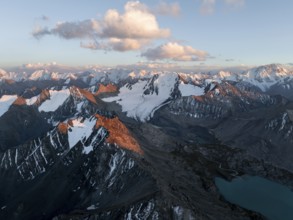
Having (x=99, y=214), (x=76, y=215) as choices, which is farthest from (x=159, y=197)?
(x=76, y=215)

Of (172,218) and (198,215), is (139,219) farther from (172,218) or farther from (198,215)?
(198,215)

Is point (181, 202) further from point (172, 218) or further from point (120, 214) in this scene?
point (120, 214)

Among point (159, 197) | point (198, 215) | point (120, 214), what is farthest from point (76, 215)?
point (198, 215)

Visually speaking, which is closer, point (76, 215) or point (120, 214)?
point (120, 214)

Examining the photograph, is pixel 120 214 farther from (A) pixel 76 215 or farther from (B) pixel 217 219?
(B) pixel 217 219

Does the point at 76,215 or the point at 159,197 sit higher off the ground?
the point at 159,197

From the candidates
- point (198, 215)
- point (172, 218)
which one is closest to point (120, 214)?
point (172, 218)

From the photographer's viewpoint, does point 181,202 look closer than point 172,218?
No

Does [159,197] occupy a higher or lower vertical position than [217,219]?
higher
